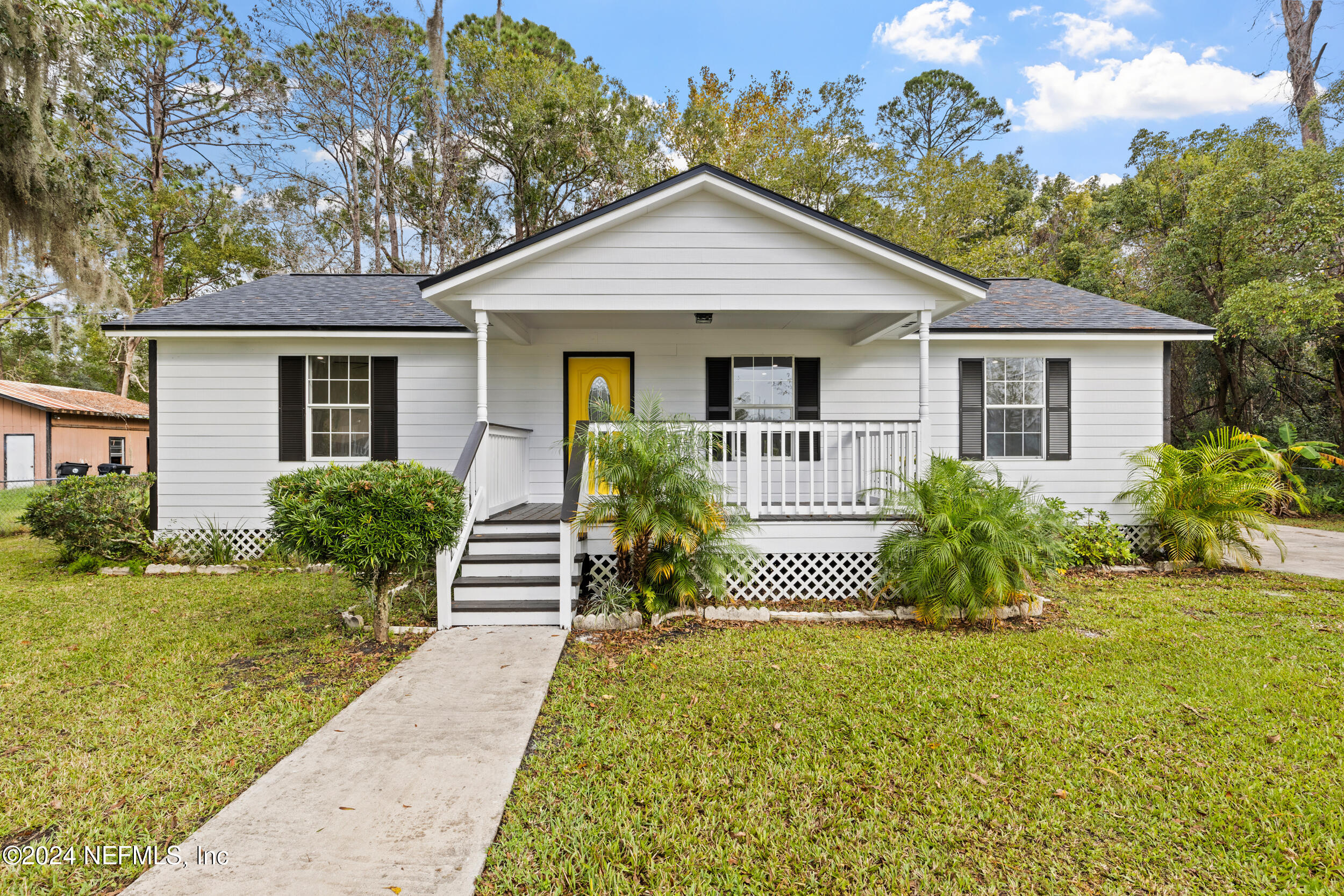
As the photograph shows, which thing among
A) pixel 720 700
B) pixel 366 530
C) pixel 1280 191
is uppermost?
pixel 1280 191

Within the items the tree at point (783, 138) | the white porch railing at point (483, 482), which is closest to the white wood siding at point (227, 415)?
the white porch railing at point (483, 482)

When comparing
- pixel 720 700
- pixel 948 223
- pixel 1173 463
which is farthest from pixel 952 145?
pixel 720 700

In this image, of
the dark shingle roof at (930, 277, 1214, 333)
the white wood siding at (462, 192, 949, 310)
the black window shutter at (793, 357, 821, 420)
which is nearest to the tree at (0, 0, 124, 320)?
the white wood siding at (462, 192, 949, 310)

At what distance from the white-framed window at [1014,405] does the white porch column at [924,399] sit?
2.54 metres

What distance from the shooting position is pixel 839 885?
2.17 meters

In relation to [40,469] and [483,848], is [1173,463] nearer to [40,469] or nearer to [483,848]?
[483,848]

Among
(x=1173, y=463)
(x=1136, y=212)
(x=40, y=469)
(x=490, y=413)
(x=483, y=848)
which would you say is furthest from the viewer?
(x=40, y=469)

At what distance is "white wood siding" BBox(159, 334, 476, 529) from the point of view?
8.02 m

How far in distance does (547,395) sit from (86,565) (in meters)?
6.38

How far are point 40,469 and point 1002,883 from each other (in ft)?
95.4

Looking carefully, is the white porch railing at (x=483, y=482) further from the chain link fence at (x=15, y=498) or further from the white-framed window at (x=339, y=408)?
the chain link fence at (x=15, y=498)

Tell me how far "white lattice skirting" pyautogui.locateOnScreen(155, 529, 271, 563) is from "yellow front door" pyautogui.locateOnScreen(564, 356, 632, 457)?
14.8 feet

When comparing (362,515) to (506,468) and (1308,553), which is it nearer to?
(506,468)

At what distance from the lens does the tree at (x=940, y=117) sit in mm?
22469
